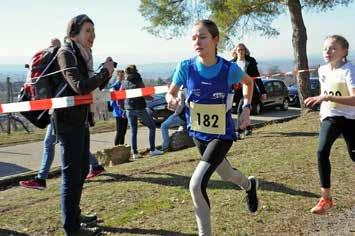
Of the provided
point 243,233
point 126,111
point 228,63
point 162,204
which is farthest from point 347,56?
point 126,111

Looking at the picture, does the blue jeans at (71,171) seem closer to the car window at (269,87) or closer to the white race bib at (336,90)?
the white race bib at (336,90)

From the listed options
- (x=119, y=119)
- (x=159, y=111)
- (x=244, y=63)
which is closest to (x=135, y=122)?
(x=119, y=119)

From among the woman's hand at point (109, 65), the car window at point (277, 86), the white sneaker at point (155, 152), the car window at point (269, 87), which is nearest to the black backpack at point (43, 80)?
the woman's hand at point (109, 65)

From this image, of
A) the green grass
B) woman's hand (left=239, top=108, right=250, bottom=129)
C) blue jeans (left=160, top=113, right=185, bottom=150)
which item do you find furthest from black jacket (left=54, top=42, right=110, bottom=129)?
blue jeans (left=160, top=113, right=185, bottom=150)

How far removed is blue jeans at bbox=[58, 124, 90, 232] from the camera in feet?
16.5

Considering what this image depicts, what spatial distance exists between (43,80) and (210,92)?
1673mm

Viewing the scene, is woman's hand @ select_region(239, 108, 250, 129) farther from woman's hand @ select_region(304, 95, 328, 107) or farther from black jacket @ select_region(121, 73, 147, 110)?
black jacket @ select_region(121, 73, 147, 110)

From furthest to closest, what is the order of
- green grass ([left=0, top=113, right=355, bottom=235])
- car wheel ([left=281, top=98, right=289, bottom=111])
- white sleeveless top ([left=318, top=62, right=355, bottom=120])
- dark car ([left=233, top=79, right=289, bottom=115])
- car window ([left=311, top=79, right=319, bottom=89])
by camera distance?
car window ([left=311, top=79, right=319, bottom=89]) → car wheel ([left=281, top=98, right=289, bottom=111]) → dark car ([left=233, top=79, right=289, bottom=115]) → white sleeveless top ([left=318, top=62, right=355, bottom=120]) → green grass ([left=0, top=113, right=355, bottom=235])

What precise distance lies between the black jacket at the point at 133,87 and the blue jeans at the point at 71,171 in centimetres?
610

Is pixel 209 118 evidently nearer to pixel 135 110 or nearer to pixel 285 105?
pixel 135 110

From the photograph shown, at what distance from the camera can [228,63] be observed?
15.7 ft

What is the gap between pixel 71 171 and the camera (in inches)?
199

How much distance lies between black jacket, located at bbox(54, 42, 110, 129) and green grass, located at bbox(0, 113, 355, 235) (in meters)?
1.14

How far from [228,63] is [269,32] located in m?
14.0
